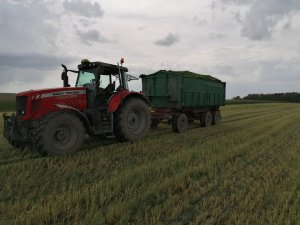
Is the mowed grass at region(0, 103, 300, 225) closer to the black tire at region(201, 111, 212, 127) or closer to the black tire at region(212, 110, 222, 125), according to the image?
the black tire at region(201, 111, 212, 127)

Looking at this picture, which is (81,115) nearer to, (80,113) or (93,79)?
(80,113)

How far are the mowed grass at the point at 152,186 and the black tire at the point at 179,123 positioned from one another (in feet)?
10.7

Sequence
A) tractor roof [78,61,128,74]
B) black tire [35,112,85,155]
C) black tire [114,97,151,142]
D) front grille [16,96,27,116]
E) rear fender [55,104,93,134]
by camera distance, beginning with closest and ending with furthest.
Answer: black tire [35,112,85,155], front grille [16,96,27,116], rear fender [55,104,93,134], tractor roof [78,61,128,74], black tire [114,97,151,142]

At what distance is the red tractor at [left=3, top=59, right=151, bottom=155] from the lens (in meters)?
7.21

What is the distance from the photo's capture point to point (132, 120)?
948 cm

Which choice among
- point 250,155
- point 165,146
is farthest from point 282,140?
point 165,146

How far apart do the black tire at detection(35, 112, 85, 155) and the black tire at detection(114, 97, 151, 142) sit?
147 centimetres

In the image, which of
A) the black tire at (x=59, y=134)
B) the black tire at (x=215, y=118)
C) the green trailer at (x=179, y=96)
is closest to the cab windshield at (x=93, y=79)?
the black tire at (x=59, y=134)

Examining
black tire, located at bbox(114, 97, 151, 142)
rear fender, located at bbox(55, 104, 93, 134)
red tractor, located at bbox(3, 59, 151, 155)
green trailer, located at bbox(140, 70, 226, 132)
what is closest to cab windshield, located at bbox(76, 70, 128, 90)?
red tractor, located at bbox(3, 59, 151, 155)

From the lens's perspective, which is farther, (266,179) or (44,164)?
(44,164)

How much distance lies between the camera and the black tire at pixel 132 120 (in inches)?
350

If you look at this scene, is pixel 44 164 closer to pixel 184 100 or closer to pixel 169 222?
pixel 169 222

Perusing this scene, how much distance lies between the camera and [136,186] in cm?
521

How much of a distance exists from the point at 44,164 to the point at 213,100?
31.4ft
